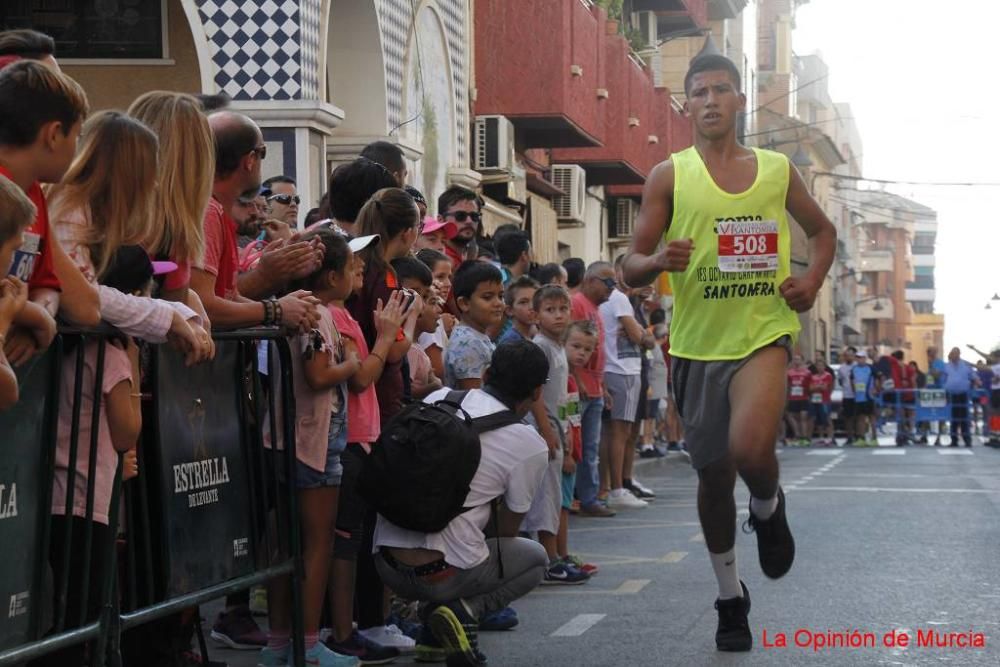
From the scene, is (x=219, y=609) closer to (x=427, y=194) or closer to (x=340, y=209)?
(x=340, y=209)

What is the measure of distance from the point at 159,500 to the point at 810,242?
10.4 ft

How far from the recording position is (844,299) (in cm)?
10019

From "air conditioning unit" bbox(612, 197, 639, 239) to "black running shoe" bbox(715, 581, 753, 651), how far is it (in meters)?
29.1

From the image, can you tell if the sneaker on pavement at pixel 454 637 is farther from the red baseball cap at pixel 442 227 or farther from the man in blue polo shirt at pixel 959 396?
the man in blue polo shirt at pixel 959 396

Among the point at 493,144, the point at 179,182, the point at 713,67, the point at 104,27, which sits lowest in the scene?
the point at 179,182

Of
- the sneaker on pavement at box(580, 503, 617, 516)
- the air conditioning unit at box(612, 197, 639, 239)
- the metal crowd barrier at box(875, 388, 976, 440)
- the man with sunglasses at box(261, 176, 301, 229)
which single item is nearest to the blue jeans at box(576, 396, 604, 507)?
the sneaker on pavement at box(580, 503, 617, 516)

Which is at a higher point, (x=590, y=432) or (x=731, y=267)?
(x=731, y=267)

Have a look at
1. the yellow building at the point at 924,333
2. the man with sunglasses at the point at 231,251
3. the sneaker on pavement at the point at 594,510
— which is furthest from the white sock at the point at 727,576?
the yellow building at the point at 924,333

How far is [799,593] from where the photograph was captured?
8.77 metres

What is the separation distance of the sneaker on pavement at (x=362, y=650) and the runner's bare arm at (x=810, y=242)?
81.0 inches

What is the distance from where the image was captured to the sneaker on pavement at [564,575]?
31.7 ft

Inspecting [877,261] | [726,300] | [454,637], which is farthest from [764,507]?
[877,261]

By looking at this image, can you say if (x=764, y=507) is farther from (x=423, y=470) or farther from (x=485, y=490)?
(x=423, y=470)

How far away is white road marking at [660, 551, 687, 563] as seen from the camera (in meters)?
10.7
